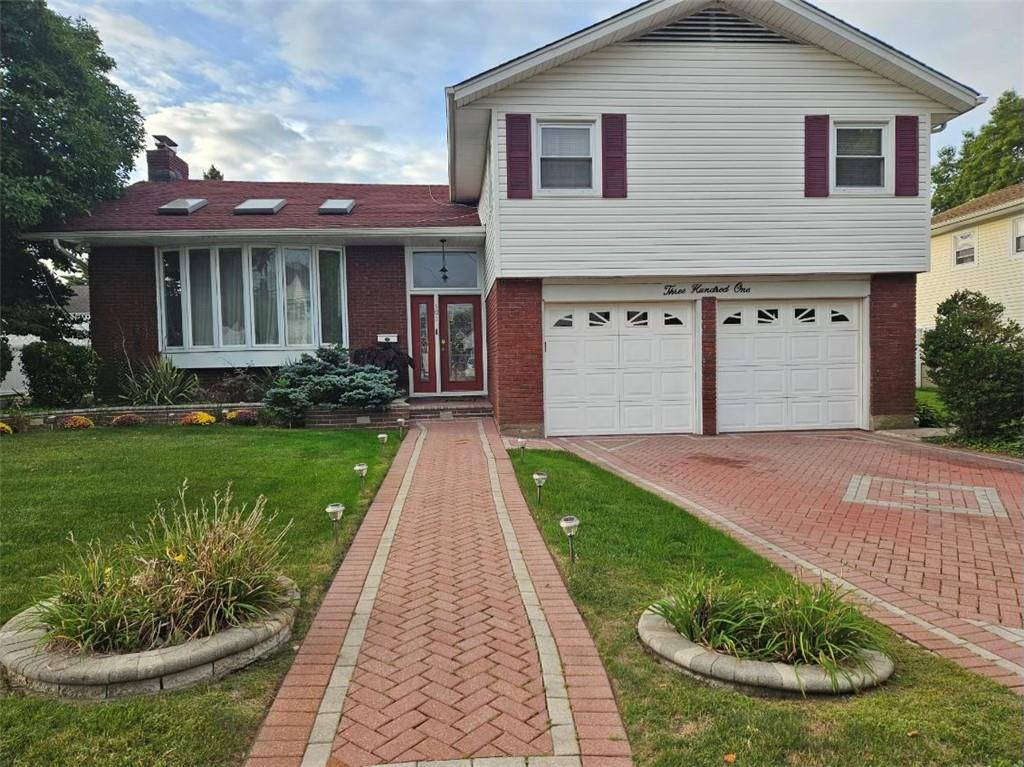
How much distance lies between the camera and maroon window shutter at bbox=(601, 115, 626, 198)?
1133 cm

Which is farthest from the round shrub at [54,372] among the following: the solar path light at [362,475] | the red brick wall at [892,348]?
the red brick wall at [892,348]

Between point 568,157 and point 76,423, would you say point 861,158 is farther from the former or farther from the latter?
point 76,423

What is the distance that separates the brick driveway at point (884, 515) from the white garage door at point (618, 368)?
2.09 feet

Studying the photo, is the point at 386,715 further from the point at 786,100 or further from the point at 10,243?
the point at 10,243

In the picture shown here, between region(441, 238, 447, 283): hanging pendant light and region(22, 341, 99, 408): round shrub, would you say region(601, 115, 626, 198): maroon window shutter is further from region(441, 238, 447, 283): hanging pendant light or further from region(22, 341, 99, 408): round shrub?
region(22, 341, 99, 408): round shrub

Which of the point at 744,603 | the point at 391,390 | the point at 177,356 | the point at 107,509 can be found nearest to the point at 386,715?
the point at 744,603

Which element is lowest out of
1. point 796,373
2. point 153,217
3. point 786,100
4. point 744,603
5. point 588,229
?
point 744,603

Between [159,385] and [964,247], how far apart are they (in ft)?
76.1

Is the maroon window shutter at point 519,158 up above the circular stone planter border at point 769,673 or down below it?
above

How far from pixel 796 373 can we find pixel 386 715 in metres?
11.1

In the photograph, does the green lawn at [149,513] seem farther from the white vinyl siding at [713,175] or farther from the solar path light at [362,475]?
the white vinyl siding at [713,175]

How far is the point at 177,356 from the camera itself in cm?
1406

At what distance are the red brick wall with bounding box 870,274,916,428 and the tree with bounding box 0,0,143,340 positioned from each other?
15481 mm

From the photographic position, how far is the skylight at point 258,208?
14.5 meters
